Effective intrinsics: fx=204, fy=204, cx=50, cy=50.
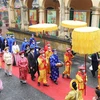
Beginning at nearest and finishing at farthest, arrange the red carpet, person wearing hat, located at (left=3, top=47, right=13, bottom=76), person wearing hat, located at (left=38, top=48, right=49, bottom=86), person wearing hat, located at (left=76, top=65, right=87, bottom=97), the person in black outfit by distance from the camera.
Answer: person wearing hat, located at (left=76, top=65, right=87, bottom=97)
the red carpet
person wearing hat, located at (left=38, top=48, right=49, bottom=86)
the person in black outfit
person wearing hat, located at (left=3, top=47, right=13, bottom=76)

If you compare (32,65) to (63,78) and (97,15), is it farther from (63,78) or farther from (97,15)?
(97,15)

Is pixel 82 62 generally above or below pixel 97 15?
below

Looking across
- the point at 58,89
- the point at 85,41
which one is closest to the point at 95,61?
the point at 58,89

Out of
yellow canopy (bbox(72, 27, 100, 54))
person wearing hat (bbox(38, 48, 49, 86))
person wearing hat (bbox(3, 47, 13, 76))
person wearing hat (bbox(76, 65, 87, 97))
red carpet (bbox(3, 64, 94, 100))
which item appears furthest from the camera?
person wearing hat (bbox(3, 47, 13, 76))

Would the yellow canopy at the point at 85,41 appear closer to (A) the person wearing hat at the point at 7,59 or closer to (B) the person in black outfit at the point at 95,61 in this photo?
(B) the person in black outfit at the point at 95,61

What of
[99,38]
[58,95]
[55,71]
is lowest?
[58,95]

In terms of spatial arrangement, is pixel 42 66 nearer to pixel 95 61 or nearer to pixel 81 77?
pixel 81 77

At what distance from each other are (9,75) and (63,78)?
8.91 feet

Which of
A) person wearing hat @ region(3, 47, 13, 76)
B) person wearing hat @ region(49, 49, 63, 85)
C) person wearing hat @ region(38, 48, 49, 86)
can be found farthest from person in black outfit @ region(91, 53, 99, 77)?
person wearing hat @ region(3, 47, 13, 76)

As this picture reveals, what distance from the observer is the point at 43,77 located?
8.77 meters

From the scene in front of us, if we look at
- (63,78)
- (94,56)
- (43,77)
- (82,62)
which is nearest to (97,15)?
(82,62)

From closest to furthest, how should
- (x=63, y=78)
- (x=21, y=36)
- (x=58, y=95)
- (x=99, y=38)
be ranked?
(x=99, y=38), (x=58, y=95), (x=63, y=78), (x=21, y=36)

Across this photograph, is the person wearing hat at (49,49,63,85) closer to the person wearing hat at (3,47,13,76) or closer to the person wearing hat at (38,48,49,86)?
the person wearing hat at (38,48,49,86)

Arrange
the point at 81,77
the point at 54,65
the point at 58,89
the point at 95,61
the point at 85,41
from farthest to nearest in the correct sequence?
the point at 95,61
the point at 54,65
the point at 58,89
the point at 81,77
the point at 85,41
